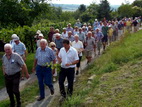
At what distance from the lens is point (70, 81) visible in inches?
271

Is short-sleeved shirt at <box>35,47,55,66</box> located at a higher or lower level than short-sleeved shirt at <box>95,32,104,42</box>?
higher

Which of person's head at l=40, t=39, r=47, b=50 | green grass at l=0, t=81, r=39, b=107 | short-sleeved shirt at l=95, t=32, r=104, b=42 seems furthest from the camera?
short-sleeved shirt at l=95, t=32, r=104, b=42

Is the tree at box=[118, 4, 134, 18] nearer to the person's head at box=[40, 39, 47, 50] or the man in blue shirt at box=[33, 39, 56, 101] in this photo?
the man in blue shirt at box=[33, 39, 56, 101]

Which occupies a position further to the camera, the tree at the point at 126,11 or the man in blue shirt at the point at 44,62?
the tree at the point at 126,11

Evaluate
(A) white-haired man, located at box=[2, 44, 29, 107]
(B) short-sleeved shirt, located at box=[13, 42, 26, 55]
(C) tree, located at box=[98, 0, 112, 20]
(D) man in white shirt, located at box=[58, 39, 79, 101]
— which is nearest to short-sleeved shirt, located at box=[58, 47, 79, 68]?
(D) man in white shirt, located at box=[58, 39, 79, 101]

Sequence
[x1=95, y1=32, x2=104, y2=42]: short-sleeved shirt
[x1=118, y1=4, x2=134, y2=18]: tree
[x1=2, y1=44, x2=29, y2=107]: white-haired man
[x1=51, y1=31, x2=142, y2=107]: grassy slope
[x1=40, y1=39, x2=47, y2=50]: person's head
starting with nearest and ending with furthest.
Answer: [x1=51, y1=31, x2=142, y2=107]: grassy slope
[x1=2, y1=44, x2=29, y2=107]: white-haired man
[x1=40, y1=39, x2=47, y2=50]: person's head
[x1=95, y1=32, x2=104, y2=42]: short-sleeved shirt
[x1=118, y1=4, x2=134, y2=18]: tree

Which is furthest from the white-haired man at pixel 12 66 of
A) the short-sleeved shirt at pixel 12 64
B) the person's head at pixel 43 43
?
the person's head at pixel 43 43

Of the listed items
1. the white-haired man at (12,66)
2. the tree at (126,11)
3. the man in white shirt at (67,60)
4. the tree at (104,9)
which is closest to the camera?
the white-haired man at (12,66)

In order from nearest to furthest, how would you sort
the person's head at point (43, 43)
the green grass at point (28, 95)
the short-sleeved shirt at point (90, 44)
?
1. the person's head at point (43, 43)
2. the green grass at point (28, 95)
3. the short-sleeved shirt at point (90, 44)

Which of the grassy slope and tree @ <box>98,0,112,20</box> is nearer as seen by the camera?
the grassy slope

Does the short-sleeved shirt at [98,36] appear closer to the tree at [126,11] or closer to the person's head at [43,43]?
the person's head at [43,43]

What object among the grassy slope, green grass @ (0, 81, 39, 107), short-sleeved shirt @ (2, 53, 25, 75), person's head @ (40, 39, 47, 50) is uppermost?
person's head @ (40, 39, 47, 50)

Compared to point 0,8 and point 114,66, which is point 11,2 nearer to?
point 0,8

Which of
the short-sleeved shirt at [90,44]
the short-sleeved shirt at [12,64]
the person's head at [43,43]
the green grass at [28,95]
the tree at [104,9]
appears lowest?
the green grass at [28,95]
